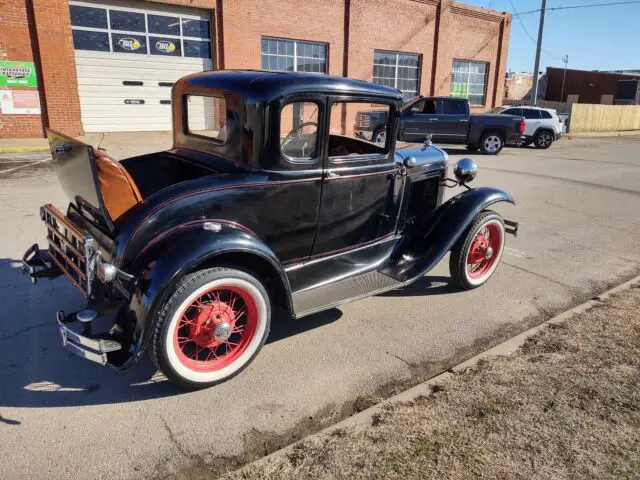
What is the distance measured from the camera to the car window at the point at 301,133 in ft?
11.1

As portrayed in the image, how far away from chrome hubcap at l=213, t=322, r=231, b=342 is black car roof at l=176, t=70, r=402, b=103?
1435 mm

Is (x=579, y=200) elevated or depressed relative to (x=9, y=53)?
depressed

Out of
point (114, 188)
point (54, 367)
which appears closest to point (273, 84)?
point (114, 188)

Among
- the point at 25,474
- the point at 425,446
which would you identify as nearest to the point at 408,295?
the point at 425,446

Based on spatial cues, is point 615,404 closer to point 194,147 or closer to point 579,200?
point 194,147

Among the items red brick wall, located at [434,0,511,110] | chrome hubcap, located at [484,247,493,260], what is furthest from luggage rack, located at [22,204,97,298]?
red brick wall, located at [434,0,511,110]

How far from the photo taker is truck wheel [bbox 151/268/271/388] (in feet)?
9.04

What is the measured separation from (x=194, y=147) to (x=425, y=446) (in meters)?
2.72

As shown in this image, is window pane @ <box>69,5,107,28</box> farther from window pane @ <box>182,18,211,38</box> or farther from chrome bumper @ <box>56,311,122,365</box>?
chrome bumper @ <box>56,311,122,365</box>

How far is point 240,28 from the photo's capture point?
16.3 meters

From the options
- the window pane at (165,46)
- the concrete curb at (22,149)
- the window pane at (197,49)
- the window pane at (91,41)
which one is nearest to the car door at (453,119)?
the window pane at (197,49)

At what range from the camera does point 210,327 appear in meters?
2.98

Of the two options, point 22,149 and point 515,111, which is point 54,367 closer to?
point 22,149

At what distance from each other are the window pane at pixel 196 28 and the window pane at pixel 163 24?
0.73 ft
